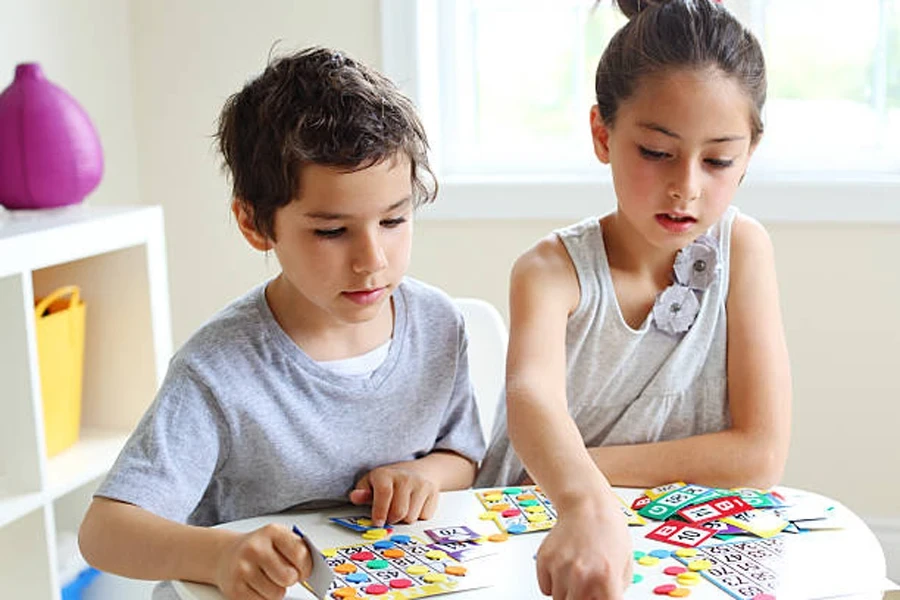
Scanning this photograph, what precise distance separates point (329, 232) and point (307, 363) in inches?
6.4

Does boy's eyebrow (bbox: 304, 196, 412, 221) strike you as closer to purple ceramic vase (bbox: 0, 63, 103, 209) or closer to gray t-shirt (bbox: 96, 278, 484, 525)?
gray t-shirt (bbox: 96, 278, 484, 525)

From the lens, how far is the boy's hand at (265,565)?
1.09m

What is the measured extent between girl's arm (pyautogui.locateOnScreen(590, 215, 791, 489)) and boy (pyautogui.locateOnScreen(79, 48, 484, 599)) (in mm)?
214

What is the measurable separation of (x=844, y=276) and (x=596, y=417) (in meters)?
1.35

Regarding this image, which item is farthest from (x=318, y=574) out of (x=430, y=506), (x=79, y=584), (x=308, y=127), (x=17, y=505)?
(x=79, y=584)

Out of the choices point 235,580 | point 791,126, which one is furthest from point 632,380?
point 791,126

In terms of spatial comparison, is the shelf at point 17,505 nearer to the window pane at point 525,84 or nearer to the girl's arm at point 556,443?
the girl's arm at point 556,443

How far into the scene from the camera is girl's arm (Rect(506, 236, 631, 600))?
3.46 ft

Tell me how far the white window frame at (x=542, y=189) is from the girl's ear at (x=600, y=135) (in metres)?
1.25

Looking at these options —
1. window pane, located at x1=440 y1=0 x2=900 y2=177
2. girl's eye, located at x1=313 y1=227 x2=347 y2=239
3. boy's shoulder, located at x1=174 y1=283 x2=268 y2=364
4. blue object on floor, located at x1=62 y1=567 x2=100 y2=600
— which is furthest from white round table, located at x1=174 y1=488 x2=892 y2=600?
window pane, located at x1=440 y1=0 x2=900 y2=177

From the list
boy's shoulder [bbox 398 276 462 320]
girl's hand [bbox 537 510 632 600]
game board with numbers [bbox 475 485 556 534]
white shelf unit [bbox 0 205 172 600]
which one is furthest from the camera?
white shelf unit [bbox 0 205 172 600]

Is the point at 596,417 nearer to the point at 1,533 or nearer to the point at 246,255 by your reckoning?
the point at 1,533

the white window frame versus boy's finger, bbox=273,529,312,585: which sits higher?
the white window frame

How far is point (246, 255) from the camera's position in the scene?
307cm
